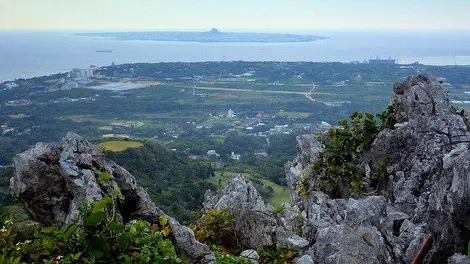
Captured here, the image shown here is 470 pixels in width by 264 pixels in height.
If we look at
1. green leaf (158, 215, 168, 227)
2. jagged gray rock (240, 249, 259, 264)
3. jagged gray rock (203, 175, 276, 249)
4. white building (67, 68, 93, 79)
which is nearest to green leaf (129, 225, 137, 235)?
green leaf (158, 215, 168, 227)

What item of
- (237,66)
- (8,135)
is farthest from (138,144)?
(237,66)

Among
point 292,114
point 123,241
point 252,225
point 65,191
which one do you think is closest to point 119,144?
point 252,225

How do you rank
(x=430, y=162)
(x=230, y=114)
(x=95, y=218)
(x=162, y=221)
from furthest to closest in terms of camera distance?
(x=230, y=114)
(x=430, y=162)
(x=162, y=221)
(x=95, y=218)

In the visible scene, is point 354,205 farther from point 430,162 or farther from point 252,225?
point 252,225

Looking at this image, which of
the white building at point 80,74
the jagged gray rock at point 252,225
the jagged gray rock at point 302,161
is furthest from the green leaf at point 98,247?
the white building at point 80,74

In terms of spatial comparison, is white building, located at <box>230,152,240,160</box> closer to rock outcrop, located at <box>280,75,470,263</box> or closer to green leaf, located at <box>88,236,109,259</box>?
rock outcrop, located at <box>280,75,470,263</box>

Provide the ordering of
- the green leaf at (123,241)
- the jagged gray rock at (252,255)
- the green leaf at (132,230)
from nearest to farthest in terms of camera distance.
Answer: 1. the green leaf at (123,241)
2. the green leaf at (132,230)
3. the jagged gray rock at (252,255)

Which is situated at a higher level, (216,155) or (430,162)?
(430,162)

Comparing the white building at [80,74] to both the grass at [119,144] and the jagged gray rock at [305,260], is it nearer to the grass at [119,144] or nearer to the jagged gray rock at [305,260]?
the grass at [119,144]
